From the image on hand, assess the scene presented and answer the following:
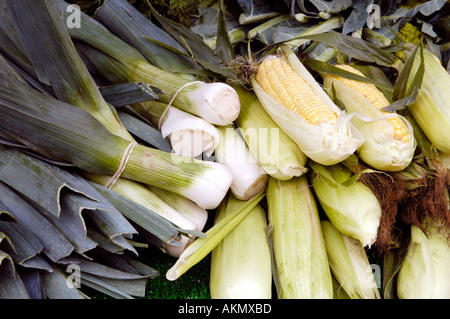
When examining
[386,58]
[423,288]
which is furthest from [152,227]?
[386,58]

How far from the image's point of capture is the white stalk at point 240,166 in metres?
1.49

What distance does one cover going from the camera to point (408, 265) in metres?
1.34

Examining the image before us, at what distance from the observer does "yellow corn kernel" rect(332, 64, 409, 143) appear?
1.35m

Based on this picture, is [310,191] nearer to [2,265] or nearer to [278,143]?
[278,143]

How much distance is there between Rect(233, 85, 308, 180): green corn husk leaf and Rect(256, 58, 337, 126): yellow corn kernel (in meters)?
0.10

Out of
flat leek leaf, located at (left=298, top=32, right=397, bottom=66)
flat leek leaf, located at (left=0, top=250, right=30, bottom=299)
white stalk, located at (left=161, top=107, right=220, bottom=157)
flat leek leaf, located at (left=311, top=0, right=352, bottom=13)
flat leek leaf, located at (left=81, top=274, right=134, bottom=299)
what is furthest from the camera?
flat leek leaf, located at (left=311, top=0, right=352, bottom=13)

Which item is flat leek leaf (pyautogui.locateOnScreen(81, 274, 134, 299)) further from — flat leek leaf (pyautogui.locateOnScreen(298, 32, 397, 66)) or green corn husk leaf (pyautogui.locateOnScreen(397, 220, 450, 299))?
flat leek leaf (pyautogui.locateOnScreen(298, 32, 397, 66))

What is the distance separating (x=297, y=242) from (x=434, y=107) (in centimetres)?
64

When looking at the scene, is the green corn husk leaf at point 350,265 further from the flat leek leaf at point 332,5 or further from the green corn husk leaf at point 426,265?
the flat leek leaf at point 332,5

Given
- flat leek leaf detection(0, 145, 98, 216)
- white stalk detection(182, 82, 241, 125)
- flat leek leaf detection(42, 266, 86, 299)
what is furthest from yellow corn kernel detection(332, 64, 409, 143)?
flat leek leaf detection(42, 266, 86, 299)

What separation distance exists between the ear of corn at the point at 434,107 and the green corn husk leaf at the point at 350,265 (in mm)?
434

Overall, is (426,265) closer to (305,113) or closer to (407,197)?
(407,197)

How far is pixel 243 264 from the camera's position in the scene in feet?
4.33

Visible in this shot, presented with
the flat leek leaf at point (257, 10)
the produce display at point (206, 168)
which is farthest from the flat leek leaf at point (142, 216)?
the flat leek leaf at point (257, 10)
